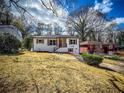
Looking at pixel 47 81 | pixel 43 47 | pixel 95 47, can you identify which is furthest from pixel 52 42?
pixel 47 81

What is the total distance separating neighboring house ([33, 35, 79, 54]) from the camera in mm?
35938

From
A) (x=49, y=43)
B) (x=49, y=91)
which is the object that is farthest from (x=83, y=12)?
(x=49, y=91)

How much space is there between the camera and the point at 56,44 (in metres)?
36.6

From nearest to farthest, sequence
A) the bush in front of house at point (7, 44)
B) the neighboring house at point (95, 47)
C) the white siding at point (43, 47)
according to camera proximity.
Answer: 1. the bush in front of house at point (7, 44)
2. the white siding at point (43, 47)
3. the neighboring house at point (95, 47)

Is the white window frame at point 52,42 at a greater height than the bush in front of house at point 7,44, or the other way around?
the white window frame at point 52,42

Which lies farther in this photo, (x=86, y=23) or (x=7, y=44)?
(x=86, y=23)

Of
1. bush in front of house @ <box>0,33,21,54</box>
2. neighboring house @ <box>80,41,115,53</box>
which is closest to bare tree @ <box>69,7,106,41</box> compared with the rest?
neighboring house @ <box>80,41,115,53</box>

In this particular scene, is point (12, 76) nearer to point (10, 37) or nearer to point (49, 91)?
point (49, 91)

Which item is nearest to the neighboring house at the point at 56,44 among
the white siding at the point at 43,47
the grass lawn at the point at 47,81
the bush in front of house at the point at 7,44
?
the white siding at the point at 43,47

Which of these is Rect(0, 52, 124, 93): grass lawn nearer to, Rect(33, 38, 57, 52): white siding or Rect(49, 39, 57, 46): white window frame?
Rect(33, 38, 57, 52): white siding

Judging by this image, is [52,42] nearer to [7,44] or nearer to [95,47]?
[95,47]

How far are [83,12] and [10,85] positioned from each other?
47.3m

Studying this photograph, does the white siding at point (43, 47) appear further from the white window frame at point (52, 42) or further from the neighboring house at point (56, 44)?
the white window frame at point (52, 42)

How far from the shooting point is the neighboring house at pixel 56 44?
35.9m
